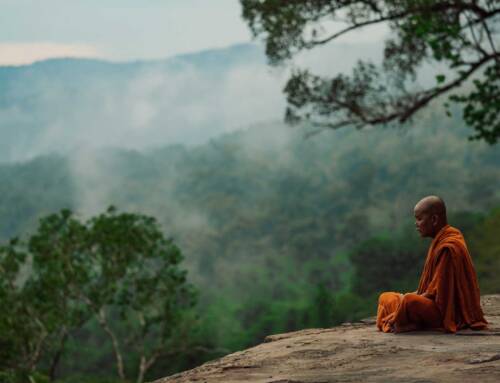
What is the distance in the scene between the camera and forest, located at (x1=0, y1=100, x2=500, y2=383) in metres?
53.8

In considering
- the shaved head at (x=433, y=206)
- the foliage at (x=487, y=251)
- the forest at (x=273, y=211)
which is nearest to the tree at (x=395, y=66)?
the shaved head at (x=433, y=206)

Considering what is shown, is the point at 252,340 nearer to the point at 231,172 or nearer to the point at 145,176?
the point at 231,172

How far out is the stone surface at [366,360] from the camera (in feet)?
18.3

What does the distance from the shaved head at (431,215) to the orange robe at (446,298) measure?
0.47ft

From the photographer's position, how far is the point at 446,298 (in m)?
7.06

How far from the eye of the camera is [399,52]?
16031 millimetres

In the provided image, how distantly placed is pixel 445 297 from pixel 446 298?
0.01 metres

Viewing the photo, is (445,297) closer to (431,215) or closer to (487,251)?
(431,215)

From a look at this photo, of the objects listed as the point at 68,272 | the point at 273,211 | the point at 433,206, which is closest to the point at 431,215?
the point at 433,206

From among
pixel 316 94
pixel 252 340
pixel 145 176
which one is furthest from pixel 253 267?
pixel 316 94

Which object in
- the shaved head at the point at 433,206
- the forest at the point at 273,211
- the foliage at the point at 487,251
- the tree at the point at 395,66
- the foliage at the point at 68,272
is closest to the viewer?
the shaved head at the point at 433,206

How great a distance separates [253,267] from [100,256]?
223ft

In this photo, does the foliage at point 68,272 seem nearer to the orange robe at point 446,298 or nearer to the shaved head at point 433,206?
the shaved head at point 433,206

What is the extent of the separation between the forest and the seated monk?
20.9 meters
